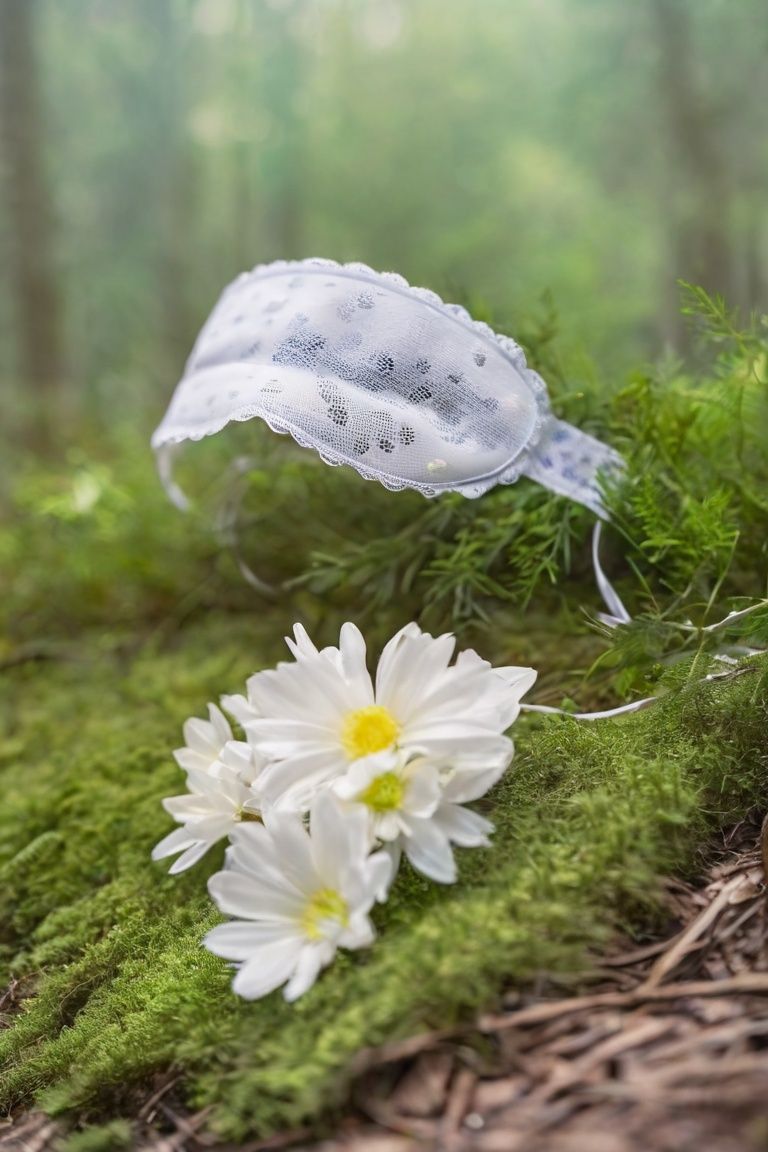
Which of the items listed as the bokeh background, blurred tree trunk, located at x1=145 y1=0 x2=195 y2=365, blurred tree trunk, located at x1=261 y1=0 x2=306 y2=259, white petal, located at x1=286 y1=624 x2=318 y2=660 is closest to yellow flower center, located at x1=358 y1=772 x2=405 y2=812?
white petal, located at x1=286 y1=624 x2=318 y2=660

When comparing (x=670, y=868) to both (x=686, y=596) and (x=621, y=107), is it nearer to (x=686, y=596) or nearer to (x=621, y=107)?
(x=686, y=596)

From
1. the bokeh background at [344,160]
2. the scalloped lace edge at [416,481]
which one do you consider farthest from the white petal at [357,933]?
the bokeh background at [344,160]

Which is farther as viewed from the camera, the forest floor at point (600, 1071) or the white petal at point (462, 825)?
the white petal at point (462, 825)


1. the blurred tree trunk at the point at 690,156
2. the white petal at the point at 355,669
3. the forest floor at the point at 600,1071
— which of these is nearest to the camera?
the forest floor at the point at 600,1071

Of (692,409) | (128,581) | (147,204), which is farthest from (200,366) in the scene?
(147,204)

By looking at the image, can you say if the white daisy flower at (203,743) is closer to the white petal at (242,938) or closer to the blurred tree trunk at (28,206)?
the white petal at (242,938)

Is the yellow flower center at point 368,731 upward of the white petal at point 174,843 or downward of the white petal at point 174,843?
upward

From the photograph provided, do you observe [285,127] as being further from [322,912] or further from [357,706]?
[322,912]
